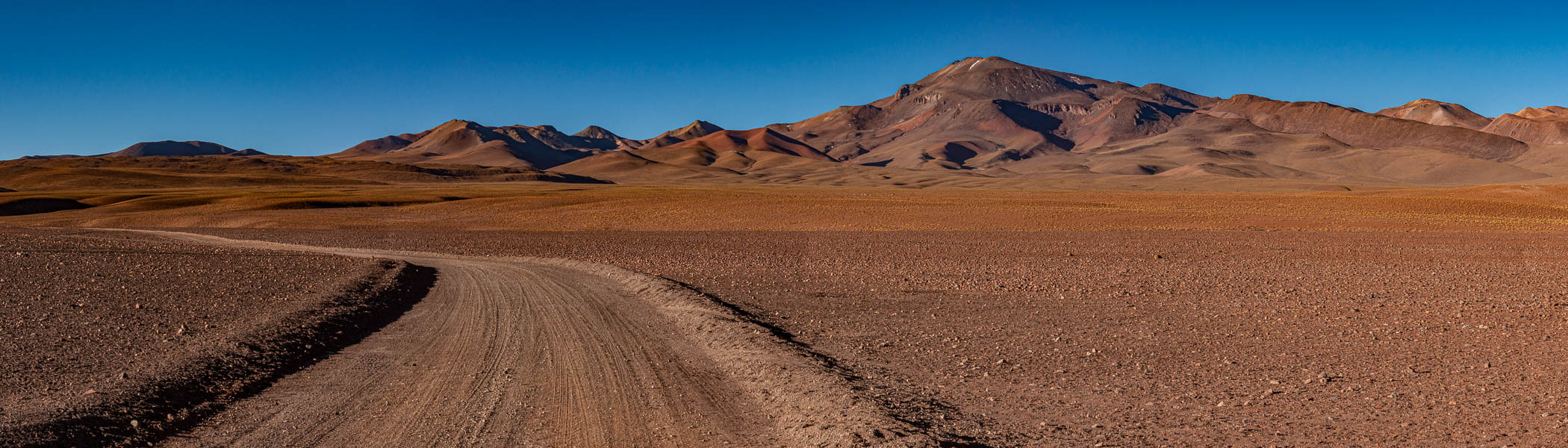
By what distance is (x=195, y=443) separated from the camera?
24.1ft

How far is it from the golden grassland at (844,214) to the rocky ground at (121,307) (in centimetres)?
1979

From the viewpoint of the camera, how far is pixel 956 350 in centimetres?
1127

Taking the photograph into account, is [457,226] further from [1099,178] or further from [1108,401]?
[1099,178]

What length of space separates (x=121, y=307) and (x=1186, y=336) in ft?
52.4

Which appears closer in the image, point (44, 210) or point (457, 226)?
point (457, 226)

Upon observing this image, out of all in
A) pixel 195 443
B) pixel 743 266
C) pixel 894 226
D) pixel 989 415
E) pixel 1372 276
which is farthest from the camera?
pixel 894 226

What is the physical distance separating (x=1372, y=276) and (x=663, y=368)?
1712 cm

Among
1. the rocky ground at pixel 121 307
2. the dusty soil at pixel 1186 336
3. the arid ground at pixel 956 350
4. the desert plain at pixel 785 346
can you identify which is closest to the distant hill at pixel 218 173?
the rocky ground at pixel 121 307

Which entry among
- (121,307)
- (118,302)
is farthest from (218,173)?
(121,307)

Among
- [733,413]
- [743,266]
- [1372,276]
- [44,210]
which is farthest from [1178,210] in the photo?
[44,210]

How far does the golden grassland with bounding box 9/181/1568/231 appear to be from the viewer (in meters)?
42.3

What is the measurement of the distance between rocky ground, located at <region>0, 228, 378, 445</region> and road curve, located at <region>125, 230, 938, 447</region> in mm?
1577

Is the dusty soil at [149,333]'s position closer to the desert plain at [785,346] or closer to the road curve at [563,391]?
the desert plain at [785,346]

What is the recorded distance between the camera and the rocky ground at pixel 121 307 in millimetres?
8867
